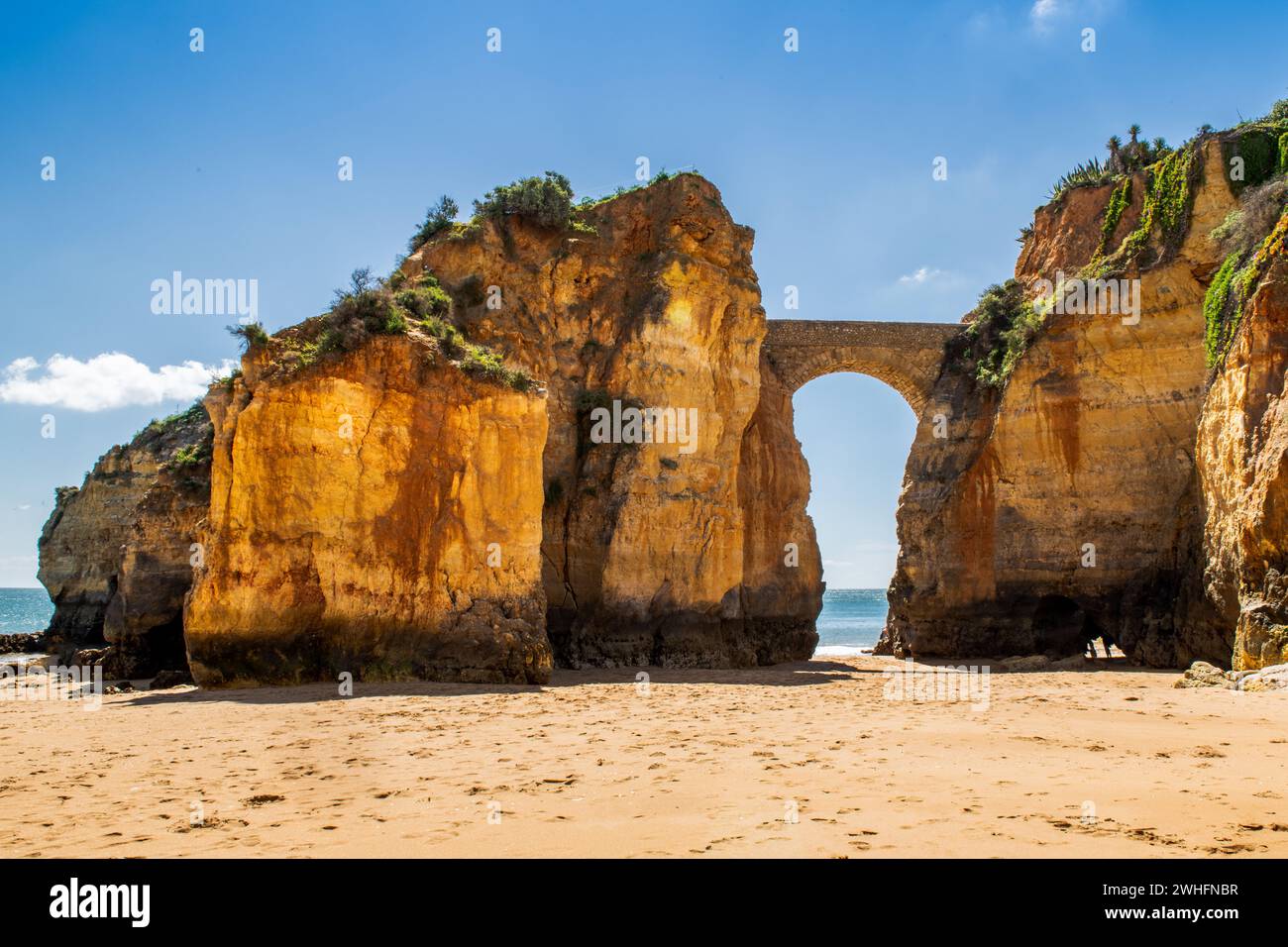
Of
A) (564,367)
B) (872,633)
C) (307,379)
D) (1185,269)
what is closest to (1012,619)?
(1185,269)

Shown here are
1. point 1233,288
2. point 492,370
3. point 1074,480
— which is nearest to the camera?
point 492,370

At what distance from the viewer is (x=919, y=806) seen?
5.57 m

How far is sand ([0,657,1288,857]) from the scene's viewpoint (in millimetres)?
4867

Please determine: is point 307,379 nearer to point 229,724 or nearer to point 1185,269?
point 229,724

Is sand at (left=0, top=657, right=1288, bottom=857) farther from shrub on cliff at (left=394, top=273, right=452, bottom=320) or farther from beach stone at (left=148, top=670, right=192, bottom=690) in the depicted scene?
shrub on cliff at (left=394, top=273, right=452, bottom=320)

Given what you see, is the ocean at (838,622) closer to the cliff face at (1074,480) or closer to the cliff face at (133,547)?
the cliff face at (1074,480)

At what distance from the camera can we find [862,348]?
27828mm

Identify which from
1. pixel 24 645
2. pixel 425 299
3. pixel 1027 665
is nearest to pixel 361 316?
pixel 425 299

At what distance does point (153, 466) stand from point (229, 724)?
22346mm
